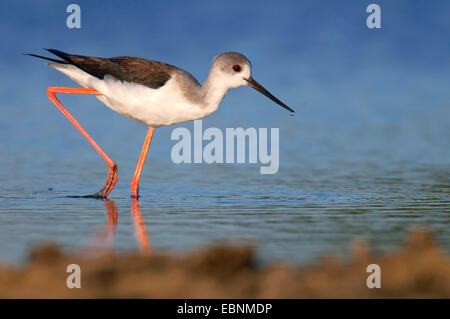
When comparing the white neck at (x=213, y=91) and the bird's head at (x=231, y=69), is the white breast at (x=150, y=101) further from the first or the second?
the bird's head at (x=231, y=69)

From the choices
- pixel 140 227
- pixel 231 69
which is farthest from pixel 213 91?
pixel 140 227

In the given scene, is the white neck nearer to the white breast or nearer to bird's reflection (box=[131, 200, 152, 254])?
the white breast

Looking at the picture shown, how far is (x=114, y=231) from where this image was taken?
27.7 feet

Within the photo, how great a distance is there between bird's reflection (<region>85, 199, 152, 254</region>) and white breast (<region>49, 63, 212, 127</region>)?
148 cm

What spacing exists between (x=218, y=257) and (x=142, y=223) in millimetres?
3069

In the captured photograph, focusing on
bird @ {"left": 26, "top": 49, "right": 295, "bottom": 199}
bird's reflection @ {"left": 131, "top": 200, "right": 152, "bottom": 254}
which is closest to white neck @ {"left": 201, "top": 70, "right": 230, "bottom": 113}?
bird @ {"left": 26, "top": 49, "right": 295, "bottom": 199}

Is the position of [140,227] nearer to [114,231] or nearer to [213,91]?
[114,231]

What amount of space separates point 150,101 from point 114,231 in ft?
10.3

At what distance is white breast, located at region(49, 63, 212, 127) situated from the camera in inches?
437

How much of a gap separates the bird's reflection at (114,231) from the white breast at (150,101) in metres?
1.48

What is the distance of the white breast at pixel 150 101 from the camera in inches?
437

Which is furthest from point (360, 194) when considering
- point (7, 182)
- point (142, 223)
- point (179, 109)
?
point (7, 182)

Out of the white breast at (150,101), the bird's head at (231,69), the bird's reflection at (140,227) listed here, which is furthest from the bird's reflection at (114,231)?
the bird's head at (231,69)

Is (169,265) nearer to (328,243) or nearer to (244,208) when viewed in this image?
(328,243)
